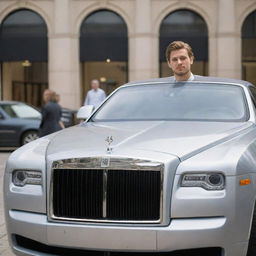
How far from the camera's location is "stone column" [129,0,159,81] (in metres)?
26.7

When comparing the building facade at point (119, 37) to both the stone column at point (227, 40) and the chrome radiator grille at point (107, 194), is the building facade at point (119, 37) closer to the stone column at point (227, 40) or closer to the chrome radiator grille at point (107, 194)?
the stone column at point (227, 40)

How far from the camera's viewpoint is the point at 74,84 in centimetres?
2736

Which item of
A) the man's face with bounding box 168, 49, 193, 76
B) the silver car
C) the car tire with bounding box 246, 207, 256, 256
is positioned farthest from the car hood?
the man's face with bounding box 168, 49, 193, 76

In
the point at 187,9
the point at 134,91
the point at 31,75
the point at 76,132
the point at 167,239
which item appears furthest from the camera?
the point at 31,75

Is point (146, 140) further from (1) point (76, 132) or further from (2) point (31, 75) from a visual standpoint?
(2) point (31, 75)

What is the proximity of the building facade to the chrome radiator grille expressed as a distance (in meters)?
22.6

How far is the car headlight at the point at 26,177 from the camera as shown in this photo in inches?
174

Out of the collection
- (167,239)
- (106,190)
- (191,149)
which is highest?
(191,149)

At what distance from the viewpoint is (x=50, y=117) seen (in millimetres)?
13203

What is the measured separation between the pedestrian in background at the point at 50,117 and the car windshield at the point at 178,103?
23.0 feet

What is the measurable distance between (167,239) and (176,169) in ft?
1.58

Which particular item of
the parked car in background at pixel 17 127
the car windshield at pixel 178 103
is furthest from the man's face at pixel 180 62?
the parked car in background at pixel 17 127

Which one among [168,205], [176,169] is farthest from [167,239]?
[176,169]

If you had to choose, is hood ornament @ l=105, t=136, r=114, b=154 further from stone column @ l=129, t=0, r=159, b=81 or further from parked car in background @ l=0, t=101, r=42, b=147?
stone column @ l=129, t=0, r=159, b=81
